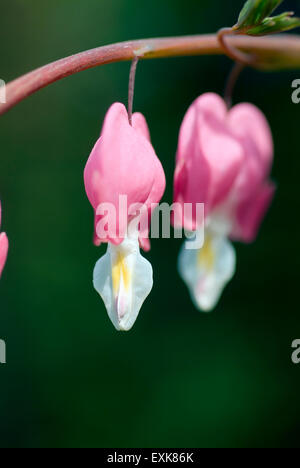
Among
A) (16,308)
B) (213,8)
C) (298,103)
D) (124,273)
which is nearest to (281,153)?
(298,103)

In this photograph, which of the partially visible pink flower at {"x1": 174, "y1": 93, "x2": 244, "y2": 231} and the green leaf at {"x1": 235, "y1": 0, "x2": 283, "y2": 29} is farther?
the partially visible pink flower at {"x1": 174, "y1": 93, "x2": 244, "y2": 231}

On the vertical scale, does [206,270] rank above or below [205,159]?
below

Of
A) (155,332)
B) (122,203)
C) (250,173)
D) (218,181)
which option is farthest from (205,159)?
(155,332)

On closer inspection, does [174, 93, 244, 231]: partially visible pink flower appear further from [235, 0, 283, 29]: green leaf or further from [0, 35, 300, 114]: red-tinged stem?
[235, 0, 283, 29]: green leaf

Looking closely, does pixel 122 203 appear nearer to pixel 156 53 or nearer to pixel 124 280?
pixel 124 280

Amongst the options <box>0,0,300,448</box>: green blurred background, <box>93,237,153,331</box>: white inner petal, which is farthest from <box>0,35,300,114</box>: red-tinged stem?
<box>0,0,300,448</box>: green blurred background

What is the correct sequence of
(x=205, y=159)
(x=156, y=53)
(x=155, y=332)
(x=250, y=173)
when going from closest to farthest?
(x=156, y=53) → (x=205, y=159) → (x=250, y=173) → (x=155, y=332)

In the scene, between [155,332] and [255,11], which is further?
[155,332]

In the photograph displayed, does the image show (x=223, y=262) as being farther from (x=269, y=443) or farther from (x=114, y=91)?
(x=114, y=91)
